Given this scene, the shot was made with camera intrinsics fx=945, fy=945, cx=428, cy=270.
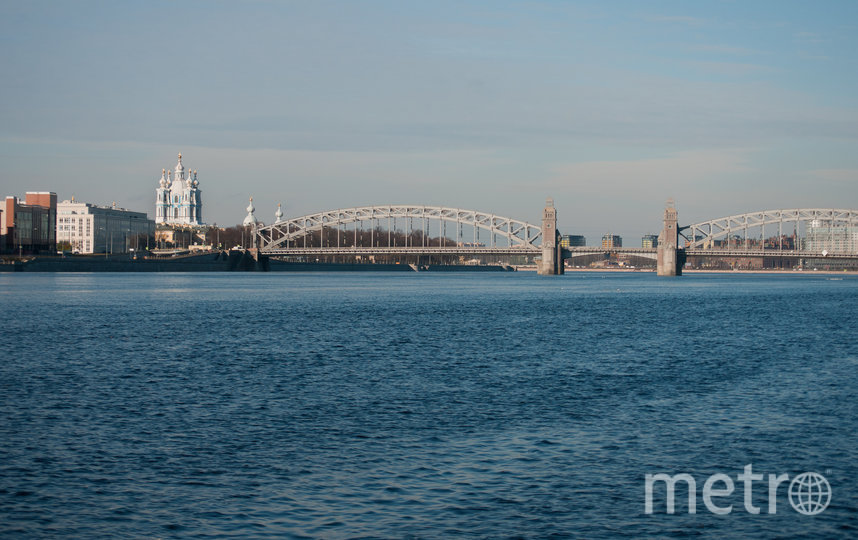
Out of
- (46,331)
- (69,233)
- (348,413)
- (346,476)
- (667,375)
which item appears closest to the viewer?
(346,476)

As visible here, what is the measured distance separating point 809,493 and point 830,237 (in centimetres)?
19027

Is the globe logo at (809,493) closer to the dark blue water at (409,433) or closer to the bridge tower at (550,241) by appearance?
the dark blue water at (409,433)

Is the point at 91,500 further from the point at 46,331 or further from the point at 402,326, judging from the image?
the point at 402,326

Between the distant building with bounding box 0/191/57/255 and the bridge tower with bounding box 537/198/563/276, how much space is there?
254 ft

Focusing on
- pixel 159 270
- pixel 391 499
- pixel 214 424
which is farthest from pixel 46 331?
pixel 159 270

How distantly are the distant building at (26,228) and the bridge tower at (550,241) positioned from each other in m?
77.5

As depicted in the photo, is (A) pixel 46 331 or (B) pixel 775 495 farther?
(A) pixel 46 331

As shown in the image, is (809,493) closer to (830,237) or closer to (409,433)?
(409,433)

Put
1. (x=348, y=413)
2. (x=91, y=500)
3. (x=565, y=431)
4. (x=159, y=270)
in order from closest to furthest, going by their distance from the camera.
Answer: (x=91, y=500) < (x=565, y=431) < (x=348, y=413) < (x=159, y=270)

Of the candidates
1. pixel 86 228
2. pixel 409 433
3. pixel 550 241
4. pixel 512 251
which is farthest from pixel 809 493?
pixel 86 228

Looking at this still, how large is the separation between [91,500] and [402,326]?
27698 mm

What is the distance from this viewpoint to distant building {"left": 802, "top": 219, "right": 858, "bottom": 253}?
176 m

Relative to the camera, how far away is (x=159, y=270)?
13750 centimetres

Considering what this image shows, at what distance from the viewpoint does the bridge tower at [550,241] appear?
14962 centimetres
